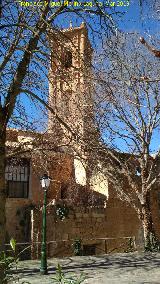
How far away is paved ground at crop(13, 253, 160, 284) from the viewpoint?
9703 mm

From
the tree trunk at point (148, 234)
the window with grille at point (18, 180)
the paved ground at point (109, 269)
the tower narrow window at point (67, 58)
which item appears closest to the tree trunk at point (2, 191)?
the tower narrow window at point (67, 58)

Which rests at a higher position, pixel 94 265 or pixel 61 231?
pixel 61 231

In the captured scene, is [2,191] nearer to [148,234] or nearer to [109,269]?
[109,269]

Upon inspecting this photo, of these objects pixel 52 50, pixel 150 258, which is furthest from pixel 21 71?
pixel 150 258

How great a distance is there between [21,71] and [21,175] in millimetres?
14931

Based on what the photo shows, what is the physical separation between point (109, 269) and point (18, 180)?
32.7 ft

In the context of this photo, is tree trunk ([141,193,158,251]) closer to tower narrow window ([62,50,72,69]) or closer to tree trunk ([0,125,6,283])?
tower narrow window ([62,50,72,69])

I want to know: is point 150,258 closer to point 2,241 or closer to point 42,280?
point 42,280

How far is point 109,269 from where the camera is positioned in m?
11.6

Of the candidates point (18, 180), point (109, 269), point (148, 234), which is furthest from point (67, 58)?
point (18, 180)

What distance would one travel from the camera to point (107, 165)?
1798cm

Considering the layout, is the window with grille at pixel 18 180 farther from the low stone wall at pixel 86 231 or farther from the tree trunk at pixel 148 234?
the tree trunk at pixel 148 234

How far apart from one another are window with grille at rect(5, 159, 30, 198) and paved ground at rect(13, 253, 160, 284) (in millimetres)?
6773

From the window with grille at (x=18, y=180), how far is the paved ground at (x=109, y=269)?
6.77 meters
